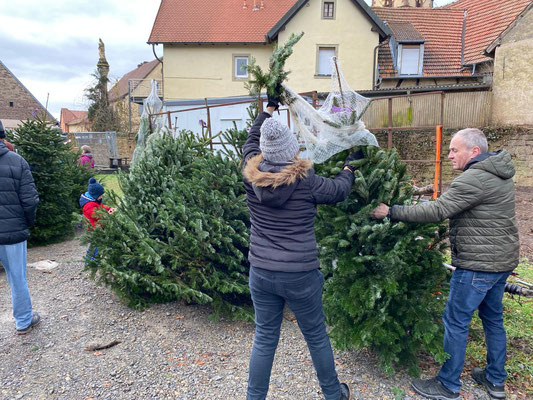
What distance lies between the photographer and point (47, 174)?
712cm

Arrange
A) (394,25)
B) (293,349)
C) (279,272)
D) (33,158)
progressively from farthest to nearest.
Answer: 1. (394,25)
2. (33,158)
3. (293,349)
4. (279,272)

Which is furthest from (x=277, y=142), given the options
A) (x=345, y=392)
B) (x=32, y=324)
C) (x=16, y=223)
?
(x=32, y=324)

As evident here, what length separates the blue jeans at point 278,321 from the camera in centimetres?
238

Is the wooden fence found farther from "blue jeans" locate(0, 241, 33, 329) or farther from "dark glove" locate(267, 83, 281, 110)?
"blue jeans" locate(0, 241, 33, 329)

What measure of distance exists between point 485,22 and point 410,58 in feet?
12.0

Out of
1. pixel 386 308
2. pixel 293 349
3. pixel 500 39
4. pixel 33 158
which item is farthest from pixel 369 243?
pixel 500 39

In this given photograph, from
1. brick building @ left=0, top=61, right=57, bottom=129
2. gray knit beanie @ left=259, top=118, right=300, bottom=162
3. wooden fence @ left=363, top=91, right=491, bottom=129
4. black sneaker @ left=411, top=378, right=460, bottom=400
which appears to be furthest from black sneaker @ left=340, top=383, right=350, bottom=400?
brick building @ left=0, top=61, right=57, bottom=129

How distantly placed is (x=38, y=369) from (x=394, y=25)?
2069cm

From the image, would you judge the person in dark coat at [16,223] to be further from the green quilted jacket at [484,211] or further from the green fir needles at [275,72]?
the green quilted jacket at [484,211]

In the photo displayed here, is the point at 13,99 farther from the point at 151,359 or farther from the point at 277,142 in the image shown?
the point at 277,142

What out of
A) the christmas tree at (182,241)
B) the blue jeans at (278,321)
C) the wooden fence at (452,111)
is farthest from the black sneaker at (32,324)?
the wooden fence at (452,111)

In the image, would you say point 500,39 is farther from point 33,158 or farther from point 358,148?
point 33,158

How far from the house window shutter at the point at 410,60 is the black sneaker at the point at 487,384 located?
17.3m

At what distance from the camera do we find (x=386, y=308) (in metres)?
2.88
